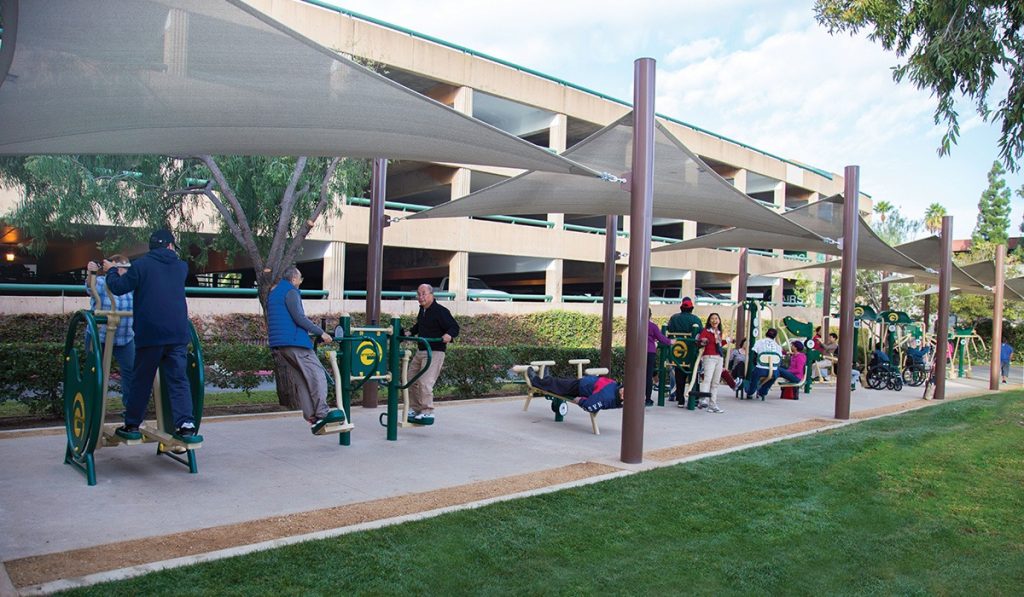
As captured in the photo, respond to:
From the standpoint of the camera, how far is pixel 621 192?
9680 mm

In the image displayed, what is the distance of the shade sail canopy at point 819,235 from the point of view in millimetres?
11906

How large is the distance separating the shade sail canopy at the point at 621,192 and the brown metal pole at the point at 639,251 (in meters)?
0.68

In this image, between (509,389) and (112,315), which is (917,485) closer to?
(112,315)

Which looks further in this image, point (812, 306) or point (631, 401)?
point (812, 306)

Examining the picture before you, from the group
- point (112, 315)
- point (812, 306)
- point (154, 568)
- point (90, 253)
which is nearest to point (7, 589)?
point (154, 568)

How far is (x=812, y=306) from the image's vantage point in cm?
3878

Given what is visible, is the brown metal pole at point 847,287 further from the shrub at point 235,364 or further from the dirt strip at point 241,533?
the shrub at point 235,364

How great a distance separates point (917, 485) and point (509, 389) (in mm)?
7561

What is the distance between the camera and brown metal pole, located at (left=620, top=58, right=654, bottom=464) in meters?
7.08

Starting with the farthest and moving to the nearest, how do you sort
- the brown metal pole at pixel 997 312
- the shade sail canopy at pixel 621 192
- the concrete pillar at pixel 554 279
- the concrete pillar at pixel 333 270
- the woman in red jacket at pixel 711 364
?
the concrete pillar at pixel 554 279 < the concrete pillar at pixel 333 270 < the brown metal pole at pixel 997 312 < the woman in red jacket at pixel 711 364 < the shade sail canopy at pixel 621 192

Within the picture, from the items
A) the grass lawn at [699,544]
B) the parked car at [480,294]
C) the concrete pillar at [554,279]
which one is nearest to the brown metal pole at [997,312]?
the concrete pillar at [554,279]

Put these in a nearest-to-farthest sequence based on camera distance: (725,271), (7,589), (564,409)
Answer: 1. (7,589)
2. (564,409)
3. (725,271)

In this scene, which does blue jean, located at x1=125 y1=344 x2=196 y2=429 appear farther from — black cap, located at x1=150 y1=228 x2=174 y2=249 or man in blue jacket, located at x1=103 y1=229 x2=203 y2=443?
black cap, located at x1=150 y1=228 x2=174 y2=249

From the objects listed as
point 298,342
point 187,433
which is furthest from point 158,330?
point 298,342
